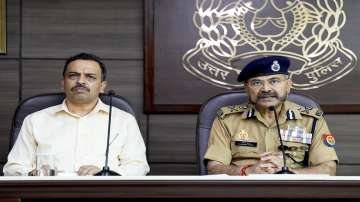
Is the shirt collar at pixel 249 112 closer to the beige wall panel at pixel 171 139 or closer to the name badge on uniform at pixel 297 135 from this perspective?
the name badge on uniform at pixel 297 135

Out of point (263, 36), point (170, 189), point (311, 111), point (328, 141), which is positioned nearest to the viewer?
point (170, 189)

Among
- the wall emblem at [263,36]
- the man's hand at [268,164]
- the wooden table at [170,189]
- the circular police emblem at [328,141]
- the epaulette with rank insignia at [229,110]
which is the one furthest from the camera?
the wall emblem at [263,36]

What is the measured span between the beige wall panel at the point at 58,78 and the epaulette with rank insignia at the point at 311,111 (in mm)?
1195

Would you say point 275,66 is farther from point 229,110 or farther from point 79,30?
point 79,30

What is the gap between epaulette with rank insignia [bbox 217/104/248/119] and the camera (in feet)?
Result: 12.3

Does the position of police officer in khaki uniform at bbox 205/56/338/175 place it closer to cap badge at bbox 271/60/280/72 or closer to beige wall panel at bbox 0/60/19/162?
cap badge at bbox 271/60/280/72

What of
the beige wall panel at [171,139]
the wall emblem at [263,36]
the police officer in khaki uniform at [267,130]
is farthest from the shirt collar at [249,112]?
the beige wall panel at [171,139]

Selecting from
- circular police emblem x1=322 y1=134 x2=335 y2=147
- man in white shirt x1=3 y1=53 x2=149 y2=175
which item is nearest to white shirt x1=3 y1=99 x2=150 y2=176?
man in white shirt x1=3 y1=53 x2=149 y2=175

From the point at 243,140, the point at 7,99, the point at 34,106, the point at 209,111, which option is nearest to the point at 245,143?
the point at 243,140

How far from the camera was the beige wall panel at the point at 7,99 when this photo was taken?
4621 mm

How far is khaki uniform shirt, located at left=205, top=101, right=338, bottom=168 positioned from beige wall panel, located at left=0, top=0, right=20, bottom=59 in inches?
60.4

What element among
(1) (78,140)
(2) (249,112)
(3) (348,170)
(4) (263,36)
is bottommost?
(3) (348,170)

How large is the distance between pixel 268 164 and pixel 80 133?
1.05m

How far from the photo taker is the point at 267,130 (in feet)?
12.3
